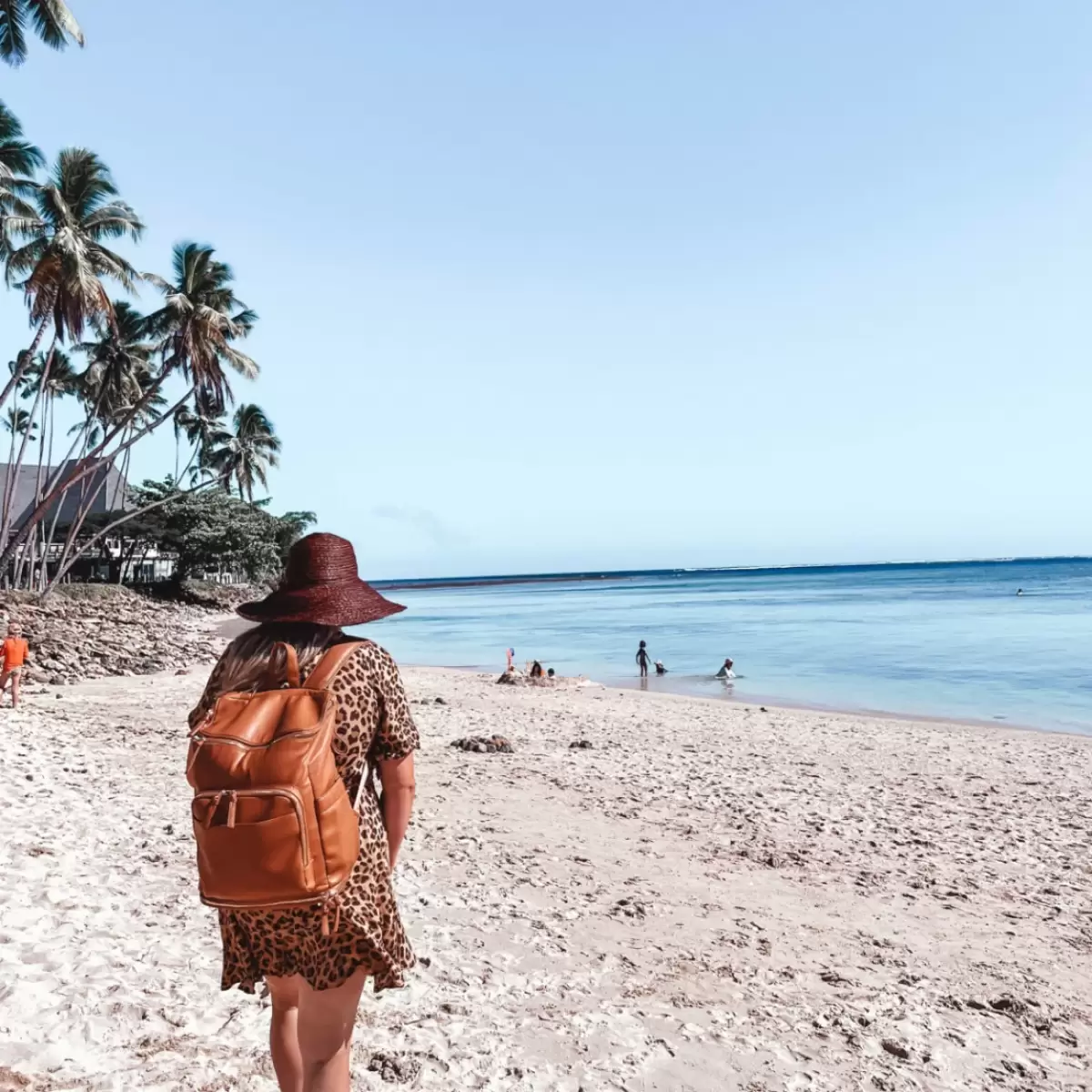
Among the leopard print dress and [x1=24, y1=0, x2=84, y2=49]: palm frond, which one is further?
[x1=24, y1=0, x2=84, y2=49]: palm frond

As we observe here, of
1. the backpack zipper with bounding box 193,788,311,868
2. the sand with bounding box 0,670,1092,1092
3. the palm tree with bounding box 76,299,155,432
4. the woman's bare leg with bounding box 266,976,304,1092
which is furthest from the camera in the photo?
the palm tree with bounding box 76,299,155,432

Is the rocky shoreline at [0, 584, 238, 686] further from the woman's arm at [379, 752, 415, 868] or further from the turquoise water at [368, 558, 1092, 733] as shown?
the woman's arm at [379, 752, 415, 868]

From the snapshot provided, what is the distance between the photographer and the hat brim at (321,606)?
2.23 m

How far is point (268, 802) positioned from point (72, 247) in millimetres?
24747

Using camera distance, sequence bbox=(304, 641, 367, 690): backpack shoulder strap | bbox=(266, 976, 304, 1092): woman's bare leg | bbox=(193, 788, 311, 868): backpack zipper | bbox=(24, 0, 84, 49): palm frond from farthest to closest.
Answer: bbox=(24, 0, 84, 49): palm frond
bbox=(266, 976, 304, 1092): woman's bare leg
bbox=(304, 641, 367, 690): backpack shoulder strap
bbox=(193, 788, 311, 868): backpack zipper

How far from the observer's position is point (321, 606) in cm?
226

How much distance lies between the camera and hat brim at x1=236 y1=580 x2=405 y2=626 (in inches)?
88.0

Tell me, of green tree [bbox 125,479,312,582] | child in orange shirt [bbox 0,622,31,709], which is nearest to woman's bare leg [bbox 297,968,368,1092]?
child in orange shirt [bbox 0,622,31,709]

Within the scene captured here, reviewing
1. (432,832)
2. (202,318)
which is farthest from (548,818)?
(202,318)

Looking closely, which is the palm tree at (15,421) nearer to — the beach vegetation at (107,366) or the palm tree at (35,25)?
the beach vegetation at (107,366)

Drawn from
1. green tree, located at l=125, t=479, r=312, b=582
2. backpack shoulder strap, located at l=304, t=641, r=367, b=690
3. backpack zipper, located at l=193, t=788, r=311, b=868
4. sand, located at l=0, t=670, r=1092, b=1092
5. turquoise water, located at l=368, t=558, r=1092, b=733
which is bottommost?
turquoise water, located at l=368, t=558, r=1092, b=733

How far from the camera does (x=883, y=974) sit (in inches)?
173

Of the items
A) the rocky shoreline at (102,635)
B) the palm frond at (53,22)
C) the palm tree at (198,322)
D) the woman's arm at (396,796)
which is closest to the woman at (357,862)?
the woman's arm at (396,796)

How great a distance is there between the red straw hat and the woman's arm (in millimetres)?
Answer: 422
